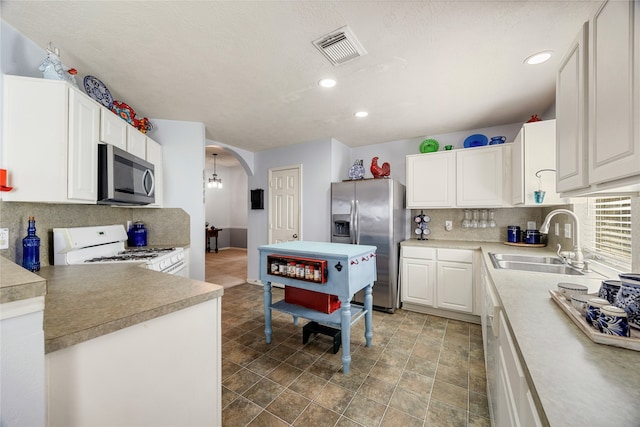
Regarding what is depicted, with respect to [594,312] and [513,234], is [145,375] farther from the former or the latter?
[513,234]

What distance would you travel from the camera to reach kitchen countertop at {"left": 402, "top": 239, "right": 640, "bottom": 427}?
540mm

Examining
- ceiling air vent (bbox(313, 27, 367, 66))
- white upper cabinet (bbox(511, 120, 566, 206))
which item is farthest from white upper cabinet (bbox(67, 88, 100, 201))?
white upper cabinet (bbox(511, 120, 566, 206))

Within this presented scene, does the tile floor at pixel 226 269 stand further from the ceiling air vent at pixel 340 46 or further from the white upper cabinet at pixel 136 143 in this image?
the ceiling air vent at pixel 340 46

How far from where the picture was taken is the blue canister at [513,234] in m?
3.04

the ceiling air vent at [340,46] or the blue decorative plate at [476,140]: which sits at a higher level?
the ceiling air vent at [340,46]

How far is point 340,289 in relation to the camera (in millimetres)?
2045

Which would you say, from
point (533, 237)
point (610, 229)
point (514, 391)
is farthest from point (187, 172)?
point (533, 237)

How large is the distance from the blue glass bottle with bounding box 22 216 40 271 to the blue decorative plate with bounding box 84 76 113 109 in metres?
1.07

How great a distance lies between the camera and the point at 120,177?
210 centimetres

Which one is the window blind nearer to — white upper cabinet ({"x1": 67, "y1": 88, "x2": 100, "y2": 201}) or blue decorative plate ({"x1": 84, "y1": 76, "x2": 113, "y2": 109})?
white upper cabinet ({"x1": 67, "y1": 88, "x2": 100, "y2": 201})

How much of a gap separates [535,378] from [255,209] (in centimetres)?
439

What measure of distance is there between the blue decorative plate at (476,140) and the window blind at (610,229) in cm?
141

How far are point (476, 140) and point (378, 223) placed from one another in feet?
5.34

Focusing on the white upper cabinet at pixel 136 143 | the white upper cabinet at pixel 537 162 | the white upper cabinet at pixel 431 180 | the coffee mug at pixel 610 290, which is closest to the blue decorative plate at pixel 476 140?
the white upper cabinet at pixel 431 180
